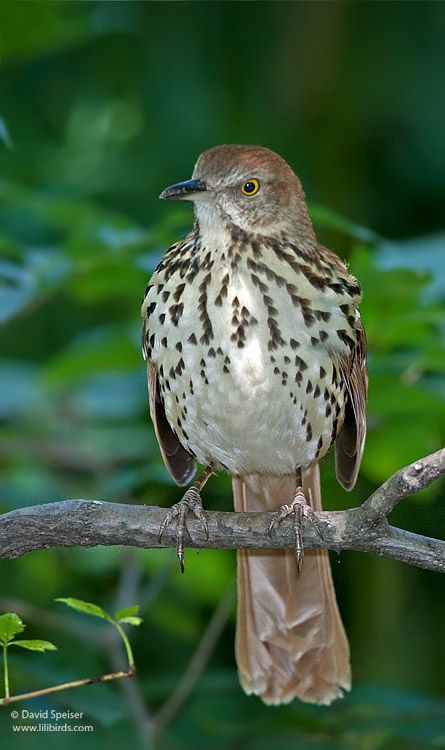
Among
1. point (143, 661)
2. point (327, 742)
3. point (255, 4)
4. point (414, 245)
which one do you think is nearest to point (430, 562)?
point (327, 742)

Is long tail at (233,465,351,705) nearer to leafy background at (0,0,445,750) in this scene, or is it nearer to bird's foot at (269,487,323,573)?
leafy background at (0,0,445,750)

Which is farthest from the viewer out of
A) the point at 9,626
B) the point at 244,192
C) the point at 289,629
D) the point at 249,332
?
the point at 289,629

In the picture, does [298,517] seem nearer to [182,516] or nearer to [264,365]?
[182,516]

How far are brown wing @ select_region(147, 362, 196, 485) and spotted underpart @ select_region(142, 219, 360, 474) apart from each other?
0.22 metres

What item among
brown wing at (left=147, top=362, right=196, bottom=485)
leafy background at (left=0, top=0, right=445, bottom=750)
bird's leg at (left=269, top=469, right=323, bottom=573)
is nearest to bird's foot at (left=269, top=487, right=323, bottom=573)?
bird's leg at (left=269, top=469, right=323, bottom=573)

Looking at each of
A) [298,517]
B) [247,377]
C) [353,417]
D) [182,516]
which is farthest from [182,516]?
[353,417]

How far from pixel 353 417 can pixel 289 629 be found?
0.80 m

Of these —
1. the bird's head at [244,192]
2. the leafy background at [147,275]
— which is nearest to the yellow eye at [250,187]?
the bird's head at [244,192]

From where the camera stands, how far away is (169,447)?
460cm

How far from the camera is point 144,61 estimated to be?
274 inches

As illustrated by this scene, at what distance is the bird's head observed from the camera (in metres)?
4.07

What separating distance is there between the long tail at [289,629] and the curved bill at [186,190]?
3.84ft

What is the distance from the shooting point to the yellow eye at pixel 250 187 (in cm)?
411

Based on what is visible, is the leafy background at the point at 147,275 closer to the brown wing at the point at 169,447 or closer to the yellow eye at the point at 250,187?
the brown wing at the point at 169,447
